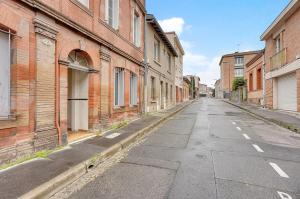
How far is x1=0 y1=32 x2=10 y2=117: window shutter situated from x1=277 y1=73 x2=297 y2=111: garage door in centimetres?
1539

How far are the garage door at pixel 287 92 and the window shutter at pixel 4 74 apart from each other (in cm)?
1539

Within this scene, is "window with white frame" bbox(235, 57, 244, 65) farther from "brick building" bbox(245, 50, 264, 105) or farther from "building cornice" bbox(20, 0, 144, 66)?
"building cornice" bbox(20, 0, 144, 66)

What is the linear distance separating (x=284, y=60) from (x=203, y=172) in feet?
46.5

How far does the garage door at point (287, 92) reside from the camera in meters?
14.2

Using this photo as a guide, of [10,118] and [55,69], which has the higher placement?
[55,69]

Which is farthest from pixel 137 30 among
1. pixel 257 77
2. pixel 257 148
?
pixel 257 77

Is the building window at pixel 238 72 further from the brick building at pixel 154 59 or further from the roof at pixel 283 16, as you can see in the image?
the brick building at pixel 154 59

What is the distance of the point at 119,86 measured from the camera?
1059 cm

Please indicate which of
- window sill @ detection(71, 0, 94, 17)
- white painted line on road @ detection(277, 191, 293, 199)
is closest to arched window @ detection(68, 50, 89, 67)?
window sill @ detection(71, 0, 94, 17)

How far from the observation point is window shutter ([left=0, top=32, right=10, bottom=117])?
15.0 ft

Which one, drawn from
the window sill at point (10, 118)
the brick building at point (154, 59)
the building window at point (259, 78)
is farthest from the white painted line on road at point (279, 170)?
the building window at point (259, 78)

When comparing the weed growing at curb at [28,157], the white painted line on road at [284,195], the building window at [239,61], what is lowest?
the white painted line on road at [284,195]

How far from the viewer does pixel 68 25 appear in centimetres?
629

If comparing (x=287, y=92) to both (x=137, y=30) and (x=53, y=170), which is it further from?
(x=53, y=170)
